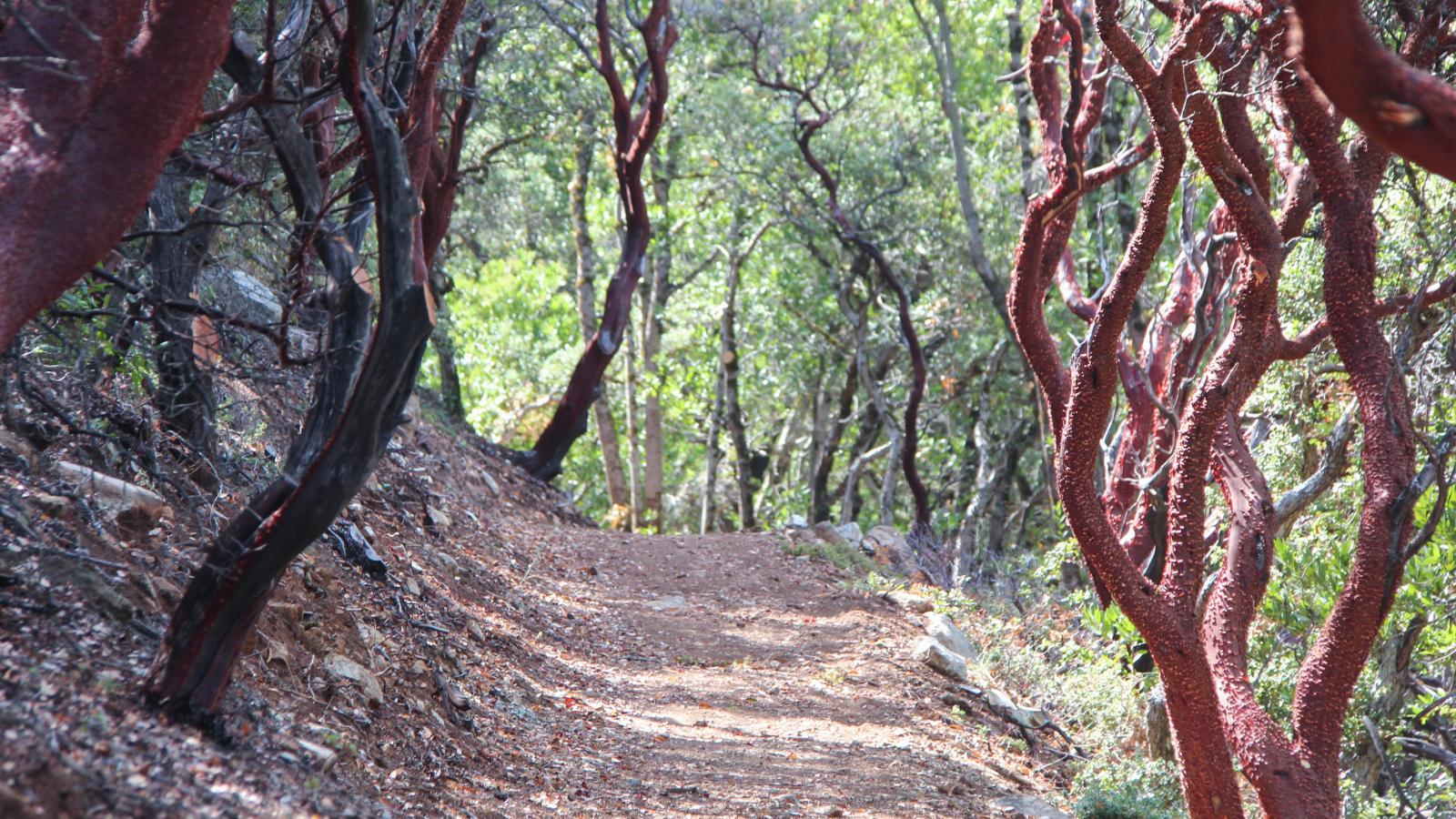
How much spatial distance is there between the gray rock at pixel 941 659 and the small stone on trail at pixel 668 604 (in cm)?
224

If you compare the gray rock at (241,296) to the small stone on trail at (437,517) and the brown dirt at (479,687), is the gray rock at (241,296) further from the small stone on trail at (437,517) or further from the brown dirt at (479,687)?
the small stone on trail at (437,517)

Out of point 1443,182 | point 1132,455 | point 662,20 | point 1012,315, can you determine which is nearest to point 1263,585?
point 1012,315

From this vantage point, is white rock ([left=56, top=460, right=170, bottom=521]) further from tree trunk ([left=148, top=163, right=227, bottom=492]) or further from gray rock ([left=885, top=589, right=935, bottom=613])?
gray rock ([left=885, top=589, right=935, bottom=613])

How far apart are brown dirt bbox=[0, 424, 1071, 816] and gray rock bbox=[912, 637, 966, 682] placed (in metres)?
0.16

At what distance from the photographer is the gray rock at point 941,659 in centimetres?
884

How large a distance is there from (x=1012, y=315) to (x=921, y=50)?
13633 millimetres

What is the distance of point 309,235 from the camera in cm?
416

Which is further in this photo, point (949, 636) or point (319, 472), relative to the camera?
point (949, 636)

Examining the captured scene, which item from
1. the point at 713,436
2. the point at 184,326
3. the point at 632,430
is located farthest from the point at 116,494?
the point at 713,436

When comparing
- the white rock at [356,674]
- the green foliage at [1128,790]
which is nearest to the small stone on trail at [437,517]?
the white rock at [356,674]

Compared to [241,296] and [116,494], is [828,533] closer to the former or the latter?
[241,296]

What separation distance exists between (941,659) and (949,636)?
2.26 feet

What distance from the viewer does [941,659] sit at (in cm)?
892

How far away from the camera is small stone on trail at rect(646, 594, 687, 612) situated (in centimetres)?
1034
